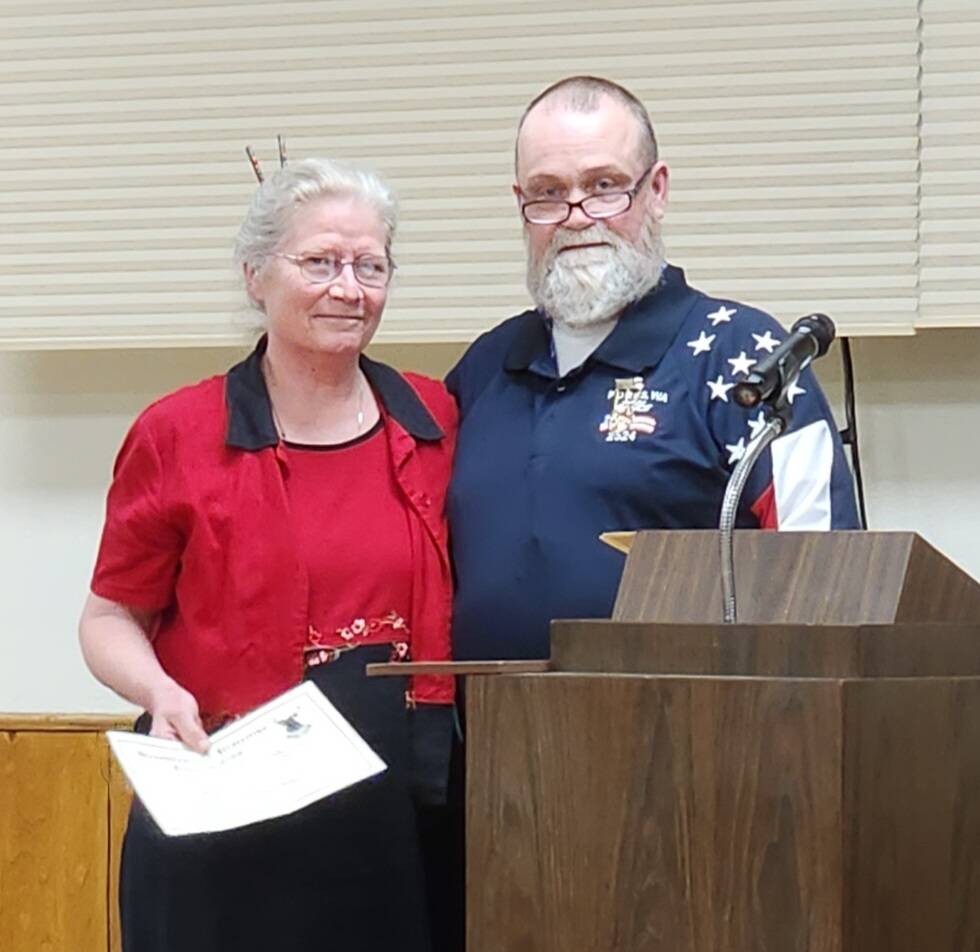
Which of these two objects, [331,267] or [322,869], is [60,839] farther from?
[331,267]

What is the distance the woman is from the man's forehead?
23 centimetres

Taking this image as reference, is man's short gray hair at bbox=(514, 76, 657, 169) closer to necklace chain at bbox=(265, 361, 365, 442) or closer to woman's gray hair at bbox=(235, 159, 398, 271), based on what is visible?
woman's gray hair at bbox=(235, 159, 398, 271)

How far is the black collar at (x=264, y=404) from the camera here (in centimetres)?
222

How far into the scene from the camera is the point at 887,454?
10.3 ft

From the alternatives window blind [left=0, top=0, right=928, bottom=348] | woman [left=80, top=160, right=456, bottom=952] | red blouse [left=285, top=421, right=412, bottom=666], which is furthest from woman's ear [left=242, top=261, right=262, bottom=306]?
window blind [left=0, top=0, right=928, bottom=348]

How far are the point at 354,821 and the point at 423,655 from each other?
227mm

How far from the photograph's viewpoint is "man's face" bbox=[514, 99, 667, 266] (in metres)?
2.24

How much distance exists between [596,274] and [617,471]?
286 mm

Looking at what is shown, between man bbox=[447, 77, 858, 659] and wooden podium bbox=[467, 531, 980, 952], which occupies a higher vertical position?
man bbox=[447, 77, 858, 659]

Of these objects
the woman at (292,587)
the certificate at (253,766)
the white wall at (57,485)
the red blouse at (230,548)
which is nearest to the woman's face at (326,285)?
the woman at (292,587)

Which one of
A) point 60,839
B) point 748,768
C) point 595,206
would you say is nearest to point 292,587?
point 595,206

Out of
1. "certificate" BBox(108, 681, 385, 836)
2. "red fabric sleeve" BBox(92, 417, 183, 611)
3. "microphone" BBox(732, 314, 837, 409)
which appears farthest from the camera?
"red fabric sleeve" BBox(92, 417, 183, 611)

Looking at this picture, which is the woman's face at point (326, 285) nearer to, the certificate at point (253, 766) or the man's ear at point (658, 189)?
the man's ear at point (658, 189)

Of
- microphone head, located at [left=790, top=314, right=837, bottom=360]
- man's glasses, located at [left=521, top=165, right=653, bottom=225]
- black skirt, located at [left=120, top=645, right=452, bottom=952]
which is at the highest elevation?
man's glasses, located at [left=521, top=165, right=653, bottom=225]
